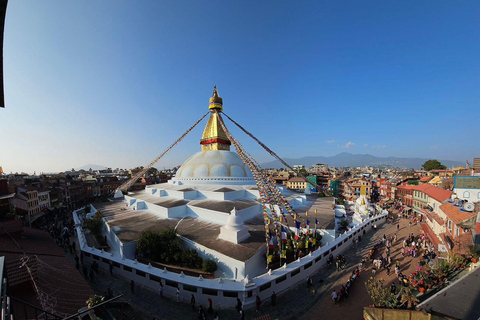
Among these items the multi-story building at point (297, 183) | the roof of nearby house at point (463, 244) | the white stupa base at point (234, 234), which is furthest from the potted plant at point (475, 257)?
the multi-story building at point (297, 183)

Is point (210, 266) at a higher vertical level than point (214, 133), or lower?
lower

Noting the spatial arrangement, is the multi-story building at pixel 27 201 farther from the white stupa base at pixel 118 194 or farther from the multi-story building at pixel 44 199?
the white stupa base at pixel 118 194

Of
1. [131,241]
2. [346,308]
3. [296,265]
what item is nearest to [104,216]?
[131,241]

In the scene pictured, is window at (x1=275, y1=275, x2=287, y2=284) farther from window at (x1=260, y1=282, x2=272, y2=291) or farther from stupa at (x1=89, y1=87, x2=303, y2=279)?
stupa at (x1=89, y1=87, x2=303, y2=279)

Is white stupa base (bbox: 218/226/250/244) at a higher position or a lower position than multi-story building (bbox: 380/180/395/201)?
higher

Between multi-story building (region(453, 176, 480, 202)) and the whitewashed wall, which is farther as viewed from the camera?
multi-story building (region(453, 176, 480, 202))

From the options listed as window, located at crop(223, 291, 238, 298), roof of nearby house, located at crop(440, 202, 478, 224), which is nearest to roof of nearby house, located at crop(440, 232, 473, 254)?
roof of nearby house, located at crop(440, 202, 478, 224)

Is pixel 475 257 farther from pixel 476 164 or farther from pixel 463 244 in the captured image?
pixel 476 164

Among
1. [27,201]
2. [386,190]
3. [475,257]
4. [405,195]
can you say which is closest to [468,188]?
[475,257]
